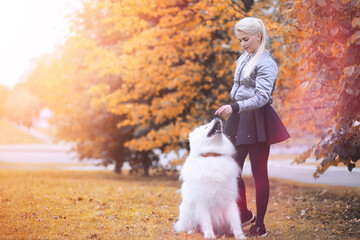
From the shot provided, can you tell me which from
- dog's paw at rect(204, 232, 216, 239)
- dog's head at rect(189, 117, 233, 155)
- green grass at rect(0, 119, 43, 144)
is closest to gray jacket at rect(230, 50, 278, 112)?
dog's head at rect(189, 117, 233, 155)

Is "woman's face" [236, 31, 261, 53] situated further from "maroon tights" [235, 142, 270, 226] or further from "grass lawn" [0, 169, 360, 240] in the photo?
"grass lawn" [0, 169, 360, 240]

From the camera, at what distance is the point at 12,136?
33594 mm

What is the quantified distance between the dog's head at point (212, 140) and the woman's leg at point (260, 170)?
26 centimetres

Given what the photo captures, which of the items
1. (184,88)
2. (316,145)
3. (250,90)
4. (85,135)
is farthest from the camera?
(85,135)

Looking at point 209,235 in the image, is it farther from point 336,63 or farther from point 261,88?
point 336,63

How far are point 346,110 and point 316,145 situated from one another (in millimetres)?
959

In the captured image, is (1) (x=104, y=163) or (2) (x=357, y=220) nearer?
(2) (x=357, y=220)

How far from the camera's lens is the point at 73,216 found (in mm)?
5043

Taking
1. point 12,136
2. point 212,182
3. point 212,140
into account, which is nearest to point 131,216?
point 212,182

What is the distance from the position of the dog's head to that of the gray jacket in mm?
265

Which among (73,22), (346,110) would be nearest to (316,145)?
(346,110)

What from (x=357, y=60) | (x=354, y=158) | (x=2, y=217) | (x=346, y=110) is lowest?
(x=2, y=217)

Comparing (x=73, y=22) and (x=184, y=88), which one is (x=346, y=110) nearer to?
(x=184, y=88)

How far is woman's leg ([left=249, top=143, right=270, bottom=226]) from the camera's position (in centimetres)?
396
